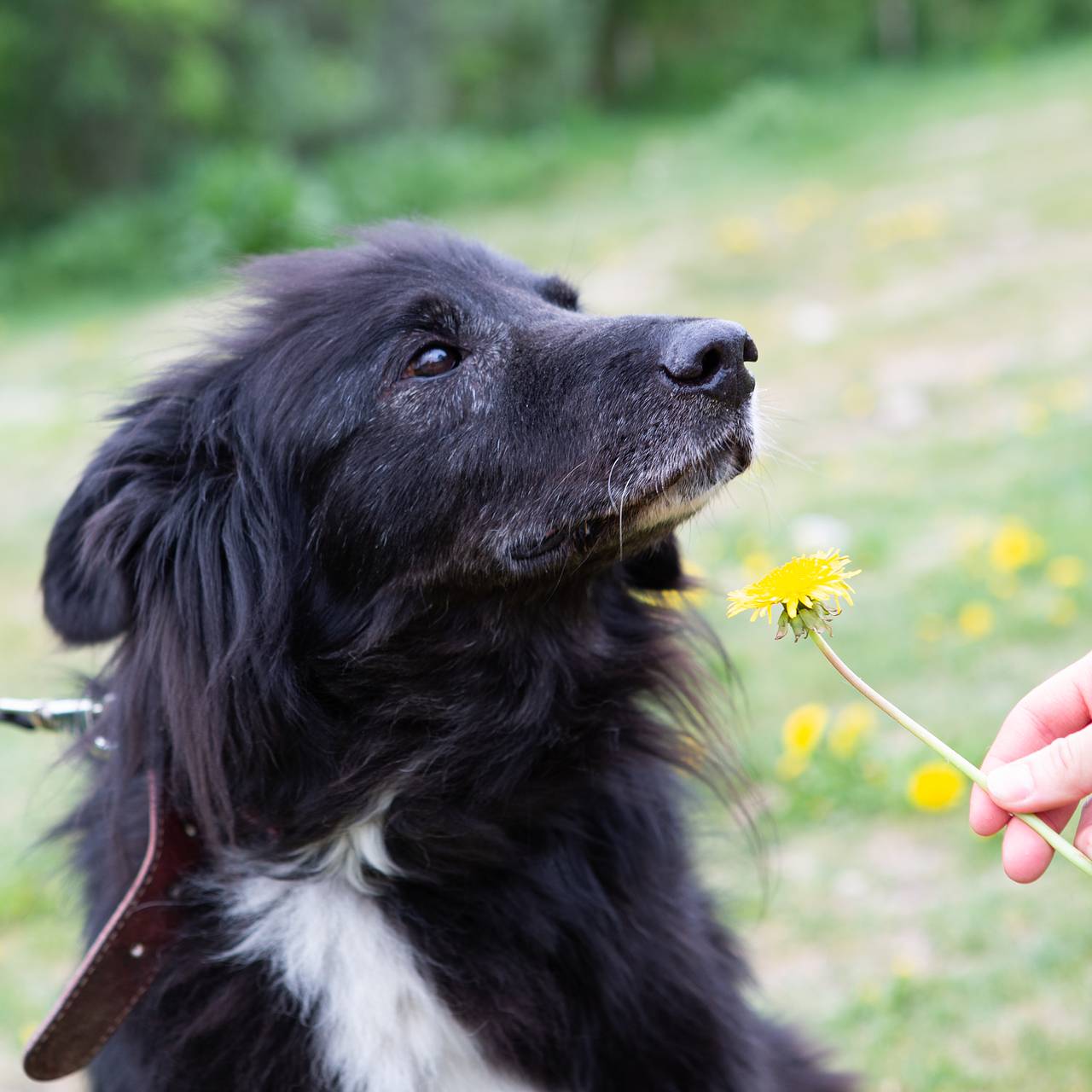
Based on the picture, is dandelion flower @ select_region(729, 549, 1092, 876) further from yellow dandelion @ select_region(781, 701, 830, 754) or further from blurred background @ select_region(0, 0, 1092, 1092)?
yellow dandelion @ select_region(781, 701, 830, 754)

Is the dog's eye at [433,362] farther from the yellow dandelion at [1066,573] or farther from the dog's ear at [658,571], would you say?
the yellow dandelion at [1066,573]

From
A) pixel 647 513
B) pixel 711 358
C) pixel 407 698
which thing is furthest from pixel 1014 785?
pixel 407 698

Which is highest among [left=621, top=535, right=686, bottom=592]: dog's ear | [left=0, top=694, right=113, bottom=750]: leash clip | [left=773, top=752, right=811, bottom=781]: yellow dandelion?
[left=621, top=535, right=686, bottom=592]: dog's ear

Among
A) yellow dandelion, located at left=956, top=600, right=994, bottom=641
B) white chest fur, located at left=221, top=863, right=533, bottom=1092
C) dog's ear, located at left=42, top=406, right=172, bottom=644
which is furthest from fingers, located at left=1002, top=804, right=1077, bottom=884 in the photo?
yellow dandelion, located at left=956, top=600, right=994, bottom=641

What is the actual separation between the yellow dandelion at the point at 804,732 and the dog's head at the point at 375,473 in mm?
1587

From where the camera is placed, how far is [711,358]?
220 cm

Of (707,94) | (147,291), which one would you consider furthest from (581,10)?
(147,291)

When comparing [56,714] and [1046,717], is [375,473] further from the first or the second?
[1046,717]

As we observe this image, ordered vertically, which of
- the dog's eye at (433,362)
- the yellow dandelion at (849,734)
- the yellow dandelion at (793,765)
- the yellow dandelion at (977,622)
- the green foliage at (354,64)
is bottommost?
the yellow dandelion at (793,765)

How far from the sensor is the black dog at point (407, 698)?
2201 mm

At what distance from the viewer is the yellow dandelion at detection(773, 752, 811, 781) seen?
3941 mm

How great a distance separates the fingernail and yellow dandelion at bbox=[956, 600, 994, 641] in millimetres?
3223

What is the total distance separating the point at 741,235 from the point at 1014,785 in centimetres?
1109

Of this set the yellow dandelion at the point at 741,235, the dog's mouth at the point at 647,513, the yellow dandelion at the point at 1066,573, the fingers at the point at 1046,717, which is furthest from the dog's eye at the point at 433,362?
the yellow dandelion at the point at 741,235
